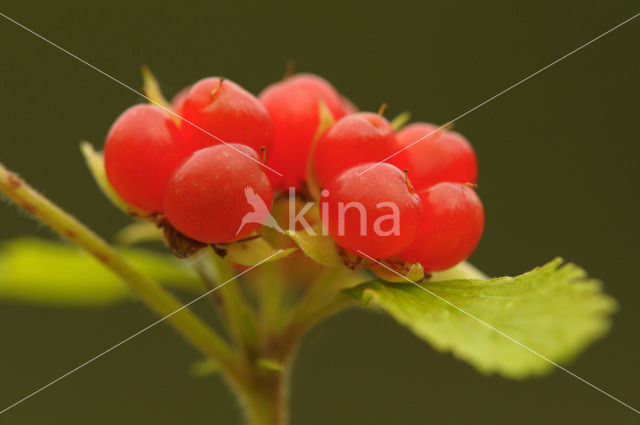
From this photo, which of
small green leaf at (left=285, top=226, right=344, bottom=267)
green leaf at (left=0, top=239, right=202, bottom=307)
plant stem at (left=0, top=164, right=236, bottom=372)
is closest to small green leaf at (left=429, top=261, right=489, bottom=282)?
small green leaf at (left=285, top=226, right=344, bottom=267)

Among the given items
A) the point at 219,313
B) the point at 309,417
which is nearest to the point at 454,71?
the point at 309,417

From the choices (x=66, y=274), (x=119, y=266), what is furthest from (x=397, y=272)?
(x=66, y=274)

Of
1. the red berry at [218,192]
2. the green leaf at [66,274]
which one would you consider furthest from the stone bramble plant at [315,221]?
the green leaf at [66,274]

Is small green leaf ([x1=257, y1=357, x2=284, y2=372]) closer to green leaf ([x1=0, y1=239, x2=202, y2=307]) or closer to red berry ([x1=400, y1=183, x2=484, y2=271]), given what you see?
red berry ([x1=400, y1=183, x2=484, y2=271])

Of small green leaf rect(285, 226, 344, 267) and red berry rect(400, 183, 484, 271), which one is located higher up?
red berry rect(400, 183, 484, 271)

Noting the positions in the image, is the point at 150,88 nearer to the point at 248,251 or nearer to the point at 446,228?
the point at 248,251

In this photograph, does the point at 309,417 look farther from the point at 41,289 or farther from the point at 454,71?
the point at 454,71
